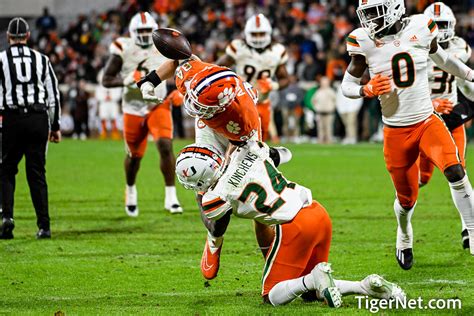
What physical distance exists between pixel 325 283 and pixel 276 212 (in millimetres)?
451

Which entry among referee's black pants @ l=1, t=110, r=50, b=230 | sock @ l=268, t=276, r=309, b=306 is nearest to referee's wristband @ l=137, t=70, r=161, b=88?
referee's black pants @ l=1, t=110, r=50, b=230

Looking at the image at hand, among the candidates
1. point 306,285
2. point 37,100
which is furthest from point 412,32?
point 37,100

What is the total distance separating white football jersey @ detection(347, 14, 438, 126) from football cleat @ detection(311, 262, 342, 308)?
1.75 m

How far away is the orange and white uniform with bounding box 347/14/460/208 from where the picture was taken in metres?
6.15

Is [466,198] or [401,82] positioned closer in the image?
[466,198]

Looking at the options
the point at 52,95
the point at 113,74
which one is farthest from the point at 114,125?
the point at 52,95

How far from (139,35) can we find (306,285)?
4983 mm

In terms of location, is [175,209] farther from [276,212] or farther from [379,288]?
[379,288]

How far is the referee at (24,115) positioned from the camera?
7578 millimetres

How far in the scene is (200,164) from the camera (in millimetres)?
4691

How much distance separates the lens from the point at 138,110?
914 centimetres

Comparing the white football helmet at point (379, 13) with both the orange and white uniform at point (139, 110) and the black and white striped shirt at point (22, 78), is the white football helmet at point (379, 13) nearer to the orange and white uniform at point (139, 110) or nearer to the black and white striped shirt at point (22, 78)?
the black and white striped shirt at point (22, 78)

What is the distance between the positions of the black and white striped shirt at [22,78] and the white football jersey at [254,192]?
3180mm

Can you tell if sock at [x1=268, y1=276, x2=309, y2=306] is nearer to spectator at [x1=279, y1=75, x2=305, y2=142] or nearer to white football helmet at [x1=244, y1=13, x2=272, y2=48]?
white football helmet at [x1=244, y1=13, x2=272, y2=48]
